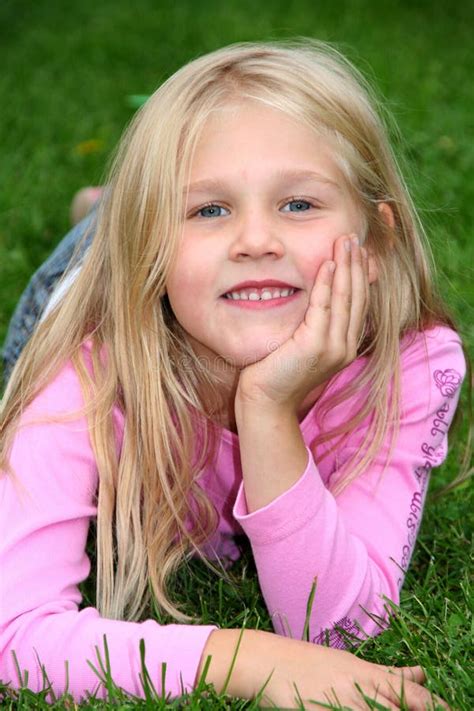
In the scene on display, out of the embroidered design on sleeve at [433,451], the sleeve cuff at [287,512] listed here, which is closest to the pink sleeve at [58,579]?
the sleeve cuff at [287,512]

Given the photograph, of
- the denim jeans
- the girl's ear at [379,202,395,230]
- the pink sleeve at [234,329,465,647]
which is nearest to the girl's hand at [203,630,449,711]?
the pink sleeve at [234,329,465,647]

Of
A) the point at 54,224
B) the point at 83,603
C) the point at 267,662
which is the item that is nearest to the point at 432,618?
the point at 267,662

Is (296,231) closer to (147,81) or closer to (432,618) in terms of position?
(432,618)

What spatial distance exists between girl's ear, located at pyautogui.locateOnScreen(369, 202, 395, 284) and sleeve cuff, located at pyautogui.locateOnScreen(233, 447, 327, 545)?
57 cm

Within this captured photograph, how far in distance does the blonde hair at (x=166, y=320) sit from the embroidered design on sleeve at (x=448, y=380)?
0.12 metres

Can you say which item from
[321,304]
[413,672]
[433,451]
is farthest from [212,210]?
[413,672]

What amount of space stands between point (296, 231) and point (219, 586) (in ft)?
2.72

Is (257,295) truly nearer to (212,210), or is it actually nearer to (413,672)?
(212,210)

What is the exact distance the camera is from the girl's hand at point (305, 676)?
1954 millimetres

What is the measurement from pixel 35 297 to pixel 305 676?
6.52ft

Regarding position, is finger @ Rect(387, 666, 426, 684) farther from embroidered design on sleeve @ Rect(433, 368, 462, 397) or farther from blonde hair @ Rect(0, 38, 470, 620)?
embroidered design on sleeve @ Rect(433, 368, 462, 397)

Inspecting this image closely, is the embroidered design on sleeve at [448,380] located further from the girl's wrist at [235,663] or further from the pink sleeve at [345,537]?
the girl's wrist at [235,663]

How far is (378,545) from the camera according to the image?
2.40 metres

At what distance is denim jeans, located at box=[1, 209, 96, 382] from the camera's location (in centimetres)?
354
